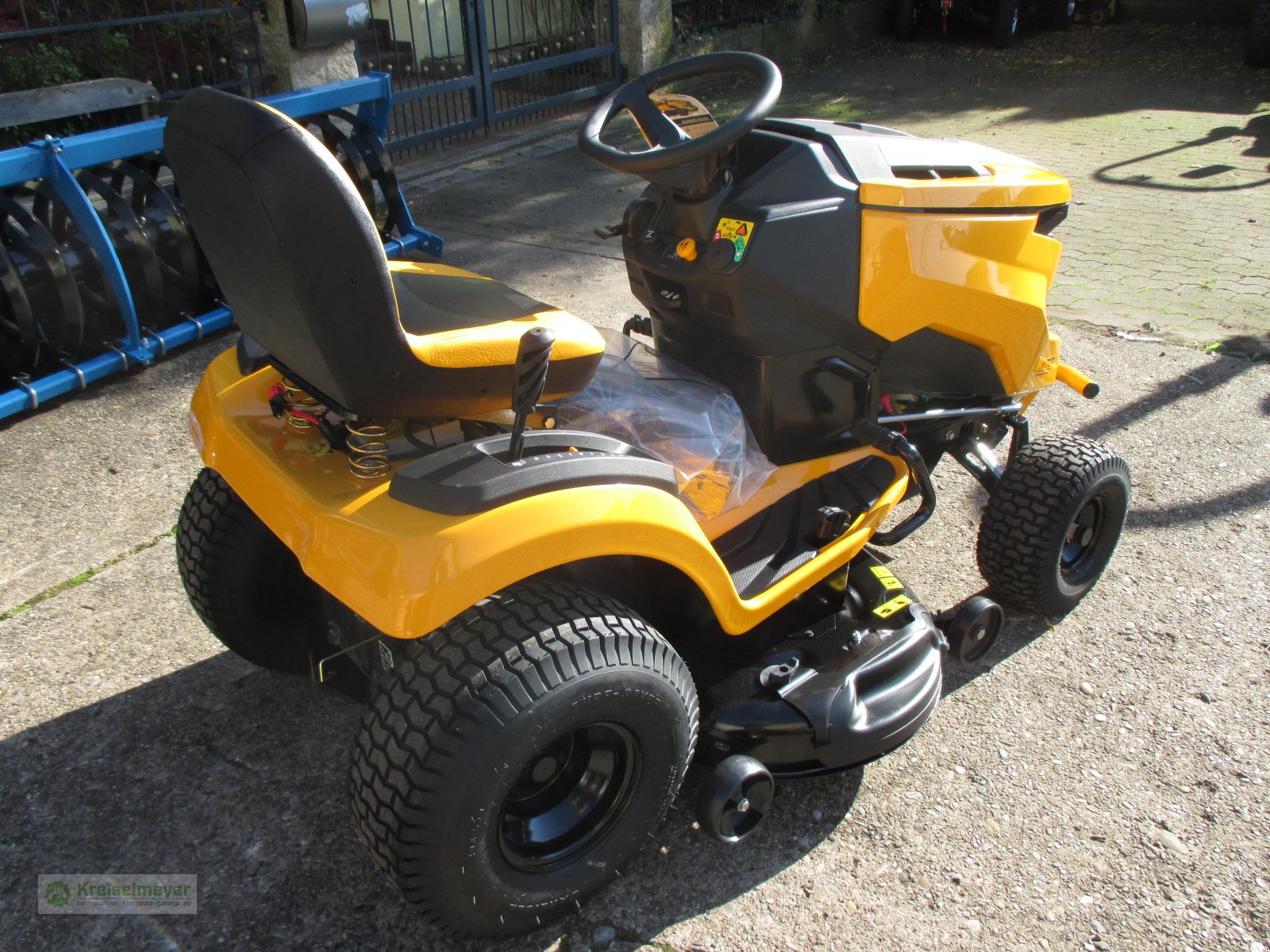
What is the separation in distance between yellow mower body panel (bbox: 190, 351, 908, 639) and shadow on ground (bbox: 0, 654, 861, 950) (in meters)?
0.50

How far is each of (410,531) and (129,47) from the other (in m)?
6.56

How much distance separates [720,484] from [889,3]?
1092 cm

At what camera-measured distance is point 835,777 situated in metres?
2.30

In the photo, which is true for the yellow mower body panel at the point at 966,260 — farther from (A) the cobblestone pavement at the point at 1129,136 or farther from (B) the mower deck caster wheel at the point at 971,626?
(A) the cobblestone pavement at the point at 1129,136

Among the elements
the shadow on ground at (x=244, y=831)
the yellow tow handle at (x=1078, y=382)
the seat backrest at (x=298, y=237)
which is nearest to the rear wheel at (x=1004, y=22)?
the yellow tow handle at (x=1078, y=382)

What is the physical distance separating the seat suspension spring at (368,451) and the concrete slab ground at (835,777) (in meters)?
0.80

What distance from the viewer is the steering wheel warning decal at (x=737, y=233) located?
2.17m

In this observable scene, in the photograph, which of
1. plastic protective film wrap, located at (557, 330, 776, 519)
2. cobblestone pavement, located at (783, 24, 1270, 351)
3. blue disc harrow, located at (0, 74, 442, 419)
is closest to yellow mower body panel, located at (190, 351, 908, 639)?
plastic protective film wrap, located at (557, 330, 776, 519)

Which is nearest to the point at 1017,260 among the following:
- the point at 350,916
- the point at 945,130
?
the point at 350,916

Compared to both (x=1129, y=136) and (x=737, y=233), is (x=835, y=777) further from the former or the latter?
(x=1129, y=136)

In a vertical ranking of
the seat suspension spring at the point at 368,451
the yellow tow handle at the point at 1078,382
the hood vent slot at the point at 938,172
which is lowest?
the yellow tow handle at the point at 1078,382

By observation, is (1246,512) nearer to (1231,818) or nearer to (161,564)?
(1231,818)

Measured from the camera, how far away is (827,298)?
88.6 inches

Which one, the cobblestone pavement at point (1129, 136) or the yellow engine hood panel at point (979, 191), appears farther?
the cobblestone pavement at point (1129, 136)
